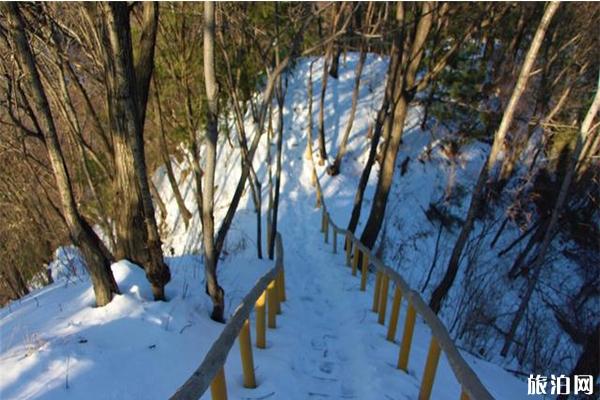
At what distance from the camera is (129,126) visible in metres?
4.71

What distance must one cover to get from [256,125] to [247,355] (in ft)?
46.3

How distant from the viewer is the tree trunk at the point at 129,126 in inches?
185

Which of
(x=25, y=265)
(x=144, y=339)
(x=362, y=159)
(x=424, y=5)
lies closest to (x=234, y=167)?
(x=362, y=159)

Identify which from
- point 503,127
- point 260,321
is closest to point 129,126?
point 260,321

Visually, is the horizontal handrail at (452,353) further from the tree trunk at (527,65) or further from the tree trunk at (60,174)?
the tree trunk at (527,65)

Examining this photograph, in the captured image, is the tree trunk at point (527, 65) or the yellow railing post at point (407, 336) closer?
the yellow railing post at point (407, 336)

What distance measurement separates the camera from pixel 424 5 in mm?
10414

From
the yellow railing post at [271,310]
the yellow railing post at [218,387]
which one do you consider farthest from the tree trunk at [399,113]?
the yellow railing post at [218,387]

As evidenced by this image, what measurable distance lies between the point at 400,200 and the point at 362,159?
3.04 metres

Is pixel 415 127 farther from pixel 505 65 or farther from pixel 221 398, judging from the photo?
pixel 221 398

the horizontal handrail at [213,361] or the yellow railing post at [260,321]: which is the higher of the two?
the horizontal handrail at [213,361]

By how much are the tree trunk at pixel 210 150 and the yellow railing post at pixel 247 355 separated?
5.57ft

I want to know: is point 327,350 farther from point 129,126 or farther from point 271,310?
point 129,126

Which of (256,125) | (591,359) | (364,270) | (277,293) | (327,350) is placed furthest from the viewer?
(256,125)
